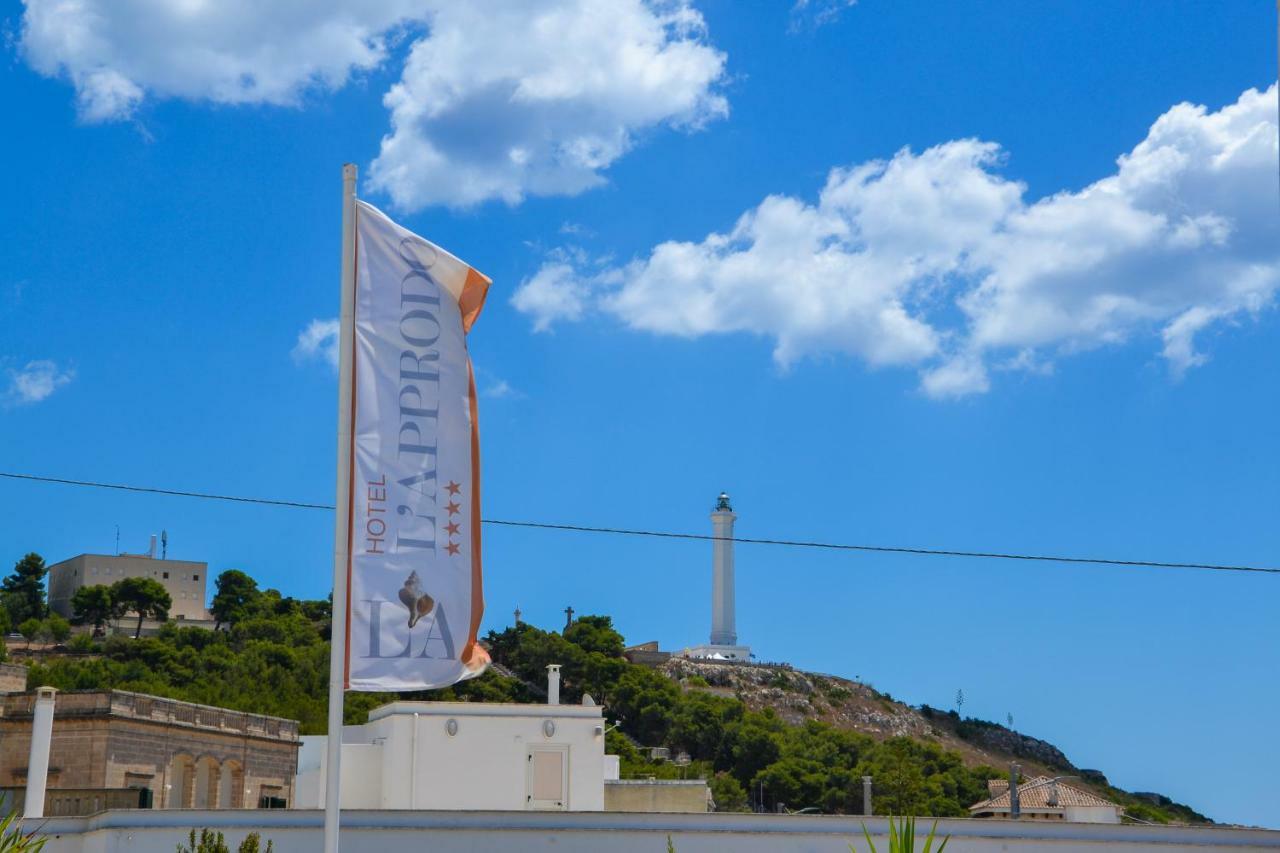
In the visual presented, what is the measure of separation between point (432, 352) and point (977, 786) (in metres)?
85.7

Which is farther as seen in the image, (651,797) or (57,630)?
(57,630)

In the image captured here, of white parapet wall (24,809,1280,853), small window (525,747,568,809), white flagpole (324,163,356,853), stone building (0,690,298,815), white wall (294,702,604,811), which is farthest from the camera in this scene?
stone building (0,690,298,815)

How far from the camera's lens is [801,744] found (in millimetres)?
96125

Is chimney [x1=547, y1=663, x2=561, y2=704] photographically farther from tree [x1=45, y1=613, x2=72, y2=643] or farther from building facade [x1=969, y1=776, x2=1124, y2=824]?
tree [x1=45, y1=613, x2=72, y2=643]

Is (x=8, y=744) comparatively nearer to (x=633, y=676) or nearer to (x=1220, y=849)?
(x=1220, y=849)

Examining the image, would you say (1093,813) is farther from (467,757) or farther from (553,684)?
(553,684)

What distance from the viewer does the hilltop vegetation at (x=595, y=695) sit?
78.9 metres

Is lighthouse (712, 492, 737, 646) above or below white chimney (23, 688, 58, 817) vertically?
above

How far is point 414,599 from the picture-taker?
13.0 metres

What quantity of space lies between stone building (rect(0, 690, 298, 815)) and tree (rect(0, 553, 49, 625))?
230 ft

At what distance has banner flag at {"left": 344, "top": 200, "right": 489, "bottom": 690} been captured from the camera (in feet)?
42.3

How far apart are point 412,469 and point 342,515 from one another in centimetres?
75

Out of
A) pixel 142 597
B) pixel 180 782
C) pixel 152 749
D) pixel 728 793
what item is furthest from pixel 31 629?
pixel 152 749

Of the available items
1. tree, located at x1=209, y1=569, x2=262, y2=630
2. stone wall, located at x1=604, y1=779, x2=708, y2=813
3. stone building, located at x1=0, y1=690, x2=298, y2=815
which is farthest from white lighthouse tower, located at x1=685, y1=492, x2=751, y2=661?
stone wall, located at x1=604, y1=779, x2=708, y2=813
